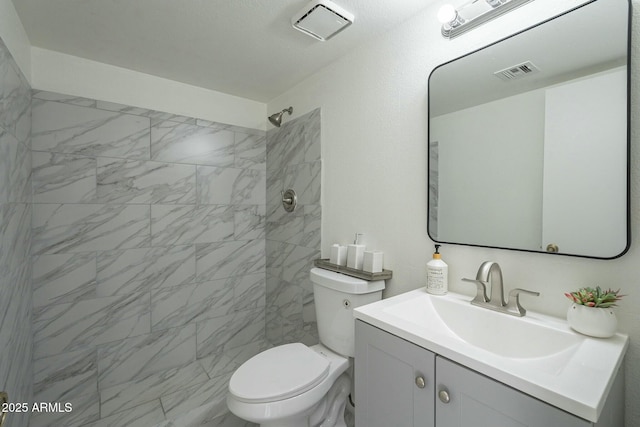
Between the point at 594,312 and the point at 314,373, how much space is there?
109cm

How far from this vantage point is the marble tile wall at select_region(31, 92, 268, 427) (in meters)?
1.81

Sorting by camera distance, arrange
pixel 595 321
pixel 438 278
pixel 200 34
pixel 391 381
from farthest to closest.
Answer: pixel 200 34, pixel 438 278, pixel 391 381, pixel 595 321

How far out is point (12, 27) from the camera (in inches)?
55.1

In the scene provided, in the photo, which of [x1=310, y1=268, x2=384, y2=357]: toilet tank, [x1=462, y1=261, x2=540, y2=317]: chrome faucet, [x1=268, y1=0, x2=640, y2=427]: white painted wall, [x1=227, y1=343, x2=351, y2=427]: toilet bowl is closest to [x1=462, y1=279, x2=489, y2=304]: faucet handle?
[x1=462, y1=261, x2=540, y2=317]: chrome faucet

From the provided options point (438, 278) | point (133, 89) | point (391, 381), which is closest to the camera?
point (391, 381)

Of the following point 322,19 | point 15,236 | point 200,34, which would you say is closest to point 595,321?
point 322,19

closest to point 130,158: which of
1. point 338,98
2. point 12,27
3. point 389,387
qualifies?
point 12,27

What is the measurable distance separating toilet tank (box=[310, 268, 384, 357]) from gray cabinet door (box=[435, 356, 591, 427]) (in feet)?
2.24

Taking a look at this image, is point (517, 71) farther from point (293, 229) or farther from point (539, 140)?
point (293, 229)

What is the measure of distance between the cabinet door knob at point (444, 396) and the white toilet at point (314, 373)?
2.21ft

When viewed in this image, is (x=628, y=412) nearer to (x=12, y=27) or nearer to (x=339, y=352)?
(x=339, y=352)

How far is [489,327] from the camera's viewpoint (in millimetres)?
1060

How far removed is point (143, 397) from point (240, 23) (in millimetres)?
2425

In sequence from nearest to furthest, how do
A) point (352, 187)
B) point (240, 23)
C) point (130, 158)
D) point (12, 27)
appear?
point (12, 27) → point (240, 23) → point (352, 187) → point (130, 158)
